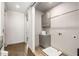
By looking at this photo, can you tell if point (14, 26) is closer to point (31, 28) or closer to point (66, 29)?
point (31, 28)

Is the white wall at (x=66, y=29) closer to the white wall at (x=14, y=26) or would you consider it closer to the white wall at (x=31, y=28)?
the white wall at (x=31, y=28)

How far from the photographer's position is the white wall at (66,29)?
1520 millimetres

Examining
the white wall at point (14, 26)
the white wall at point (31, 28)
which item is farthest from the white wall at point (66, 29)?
the white wall at point (14, 26)

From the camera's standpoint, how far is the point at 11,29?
1822 mm

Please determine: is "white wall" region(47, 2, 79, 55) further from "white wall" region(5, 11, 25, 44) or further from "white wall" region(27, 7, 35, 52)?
"white wall" region(5, 11, 25, 44)

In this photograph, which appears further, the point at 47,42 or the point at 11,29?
the point at 47,42

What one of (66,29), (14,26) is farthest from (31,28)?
(66,29)

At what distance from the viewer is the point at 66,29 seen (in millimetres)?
1773

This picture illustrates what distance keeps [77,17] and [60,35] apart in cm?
68

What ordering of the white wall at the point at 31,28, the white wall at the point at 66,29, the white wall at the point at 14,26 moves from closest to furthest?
the white wall at the point at 66,29
the white wall at the point at 14,26
the white wall at the point at 31,28

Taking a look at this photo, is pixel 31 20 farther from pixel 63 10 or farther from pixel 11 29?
pixel 63 10

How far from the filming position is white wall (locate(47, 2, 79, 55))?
1520 millimetres

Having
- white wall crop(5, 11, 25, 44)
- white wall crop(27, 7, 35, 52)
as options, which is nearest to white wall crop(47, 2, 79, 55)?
white wall crop(27, 7, 35, 52)

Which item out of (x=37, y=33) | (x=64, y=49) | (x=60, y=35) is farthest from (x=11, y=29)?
(x=64, y=49)
